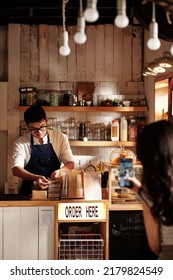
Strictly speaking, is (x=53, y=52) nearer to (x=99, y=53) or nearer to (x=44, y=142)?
(x=99, y=53)

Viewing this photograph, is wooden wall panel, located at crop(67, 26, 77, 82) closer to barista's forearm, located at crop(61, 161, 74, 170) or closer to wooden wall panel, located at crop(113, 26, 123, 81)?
wooden wall panel, located at crop(113, 26, 123, 81)

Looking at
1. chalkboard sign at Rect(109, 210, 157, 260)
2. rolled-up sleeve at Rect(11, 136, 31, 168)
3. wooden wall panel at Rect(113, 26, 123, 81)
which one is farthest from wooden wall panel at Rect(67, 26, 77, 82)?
Result: chalkboard sign at Rect(109, 210, 157, 260)

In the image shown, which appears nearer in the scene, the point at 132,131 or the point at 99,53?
the point at 132,131

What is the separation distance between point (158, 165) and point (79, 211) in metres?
1.86

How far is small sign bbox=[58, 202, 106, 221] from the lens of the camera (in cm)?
358

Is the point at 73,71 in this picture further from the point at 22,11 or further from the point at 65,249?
the point at 65,249

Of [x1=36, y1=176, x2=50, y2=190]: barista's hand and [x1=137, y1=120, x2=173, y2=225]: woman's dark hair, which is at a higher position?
[x1=137, y1=120, x2=173, y2=225]: woman's dark hair

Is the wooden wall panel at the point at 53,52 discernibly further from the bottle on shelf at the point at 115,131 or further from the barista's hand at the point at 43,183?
the barista's hand at the point at 43,183

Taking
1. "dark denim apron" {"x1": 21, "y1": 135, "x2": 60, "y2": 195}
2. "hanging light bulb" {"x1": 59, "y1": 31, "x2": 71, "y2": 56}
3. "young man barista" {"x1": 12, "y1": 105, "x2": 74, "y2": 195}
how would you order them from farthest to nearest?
1. "dark denim apron" {"x1": 21, "y1": 135, "x2": 60, "y2": 195}
2. "young man barista" {"x1": 12, "y1": 105, "x2": 74, "y2": 195}
3. "hanging light bulb" {"x1": 59, "y1": 31, "x2": 71, "y2": 56}

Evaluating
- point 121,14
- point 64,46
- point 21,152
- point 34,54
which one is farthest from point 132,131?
point 121,14

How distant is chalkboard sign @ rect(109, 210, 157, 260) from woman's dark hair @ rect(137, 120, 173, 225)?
6.10 feet

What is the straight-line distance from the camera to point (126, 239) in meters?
3.73
